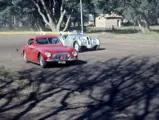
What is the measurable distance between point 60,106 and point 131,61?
11.3 metres

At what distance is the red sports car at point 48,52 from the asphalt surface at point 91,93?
16.7 inches

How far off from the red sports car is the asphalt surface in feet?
1.39

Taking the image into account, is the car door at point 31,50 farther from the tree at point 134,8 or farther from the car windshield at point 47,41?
the tree at point 134,8

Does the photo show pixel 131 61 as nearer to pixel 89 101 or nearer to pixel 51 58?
pixel 51 58

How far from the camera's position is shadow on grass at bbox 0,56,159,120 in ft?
29.4

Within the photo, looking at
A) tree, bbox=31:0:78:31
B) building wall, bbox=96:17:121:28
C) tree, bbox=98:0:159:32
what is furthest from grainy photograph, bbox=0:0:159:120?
building wall, bbox=96:17:121:28

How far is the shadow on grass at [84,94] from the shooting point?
353 inches

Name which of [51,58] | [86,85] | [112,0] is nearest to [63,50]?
[51,58]

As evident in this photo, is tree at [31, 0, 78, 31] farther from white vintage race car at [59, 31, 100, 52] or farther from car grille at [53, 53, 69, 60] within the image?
car grille at [53, 53, 69, 60]

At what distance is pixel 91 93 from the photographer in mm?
11820

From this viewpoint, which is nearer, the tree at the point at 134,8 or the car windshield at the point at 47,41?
the car windshield at the point at 47,41

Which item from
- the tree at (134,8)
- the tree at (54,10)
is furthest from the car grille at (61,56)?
the tree at (54,10)

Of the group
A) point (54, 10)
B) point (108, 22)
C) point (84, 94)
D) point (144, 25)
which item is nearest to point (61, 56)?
point (84, 94)

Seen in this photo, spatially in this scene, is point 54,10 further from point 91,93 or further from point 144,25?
point 91,93
